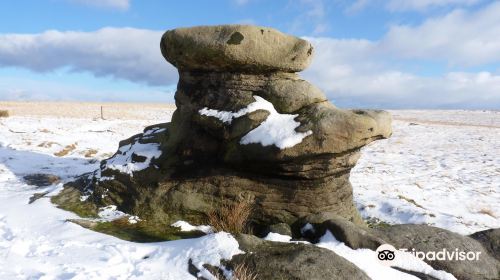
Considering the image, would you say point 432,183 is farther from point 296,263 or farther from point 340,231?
point 296,263

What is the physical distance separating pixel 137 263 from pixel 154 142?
16.9ft

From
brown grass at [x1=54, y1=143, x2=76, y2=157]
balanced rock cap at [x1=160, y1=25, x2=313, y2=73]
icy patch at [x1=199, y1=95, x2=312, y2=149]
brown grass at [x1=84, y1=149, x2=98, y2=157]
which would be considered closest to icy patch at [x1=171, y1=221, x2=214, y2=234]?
icy patch at [x1=199, y1=95, x2=312, y2=149]

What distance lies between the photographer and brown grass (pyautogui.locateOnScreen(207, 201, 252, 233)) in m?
8.70

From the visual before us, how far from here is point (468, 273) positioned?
764 cm

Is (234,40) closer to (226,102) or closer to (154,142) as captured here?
(226,102)

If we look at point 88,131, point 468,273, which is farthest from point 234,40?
point 88,131

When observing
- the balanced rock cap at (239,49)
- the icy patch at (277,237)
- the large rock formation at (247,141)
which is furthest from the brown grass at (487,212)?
the icy patch at (277,237)

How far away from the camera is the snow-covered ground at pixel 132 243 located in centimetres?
650

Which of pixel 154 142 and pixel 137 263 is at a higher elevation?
pixel 154 142

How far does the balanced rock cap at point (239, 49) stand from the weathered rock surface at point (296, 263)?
4405 millimetres

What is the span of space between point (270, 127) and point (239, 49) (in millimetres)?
1985

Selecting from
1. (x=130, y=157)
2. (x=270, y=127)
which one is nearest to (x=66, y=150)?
(x=130, y=157)

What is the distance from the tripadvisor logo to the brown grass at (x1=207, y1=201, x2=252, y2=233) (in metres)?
2.79

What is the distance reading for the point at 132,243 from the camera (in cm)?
742
